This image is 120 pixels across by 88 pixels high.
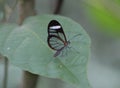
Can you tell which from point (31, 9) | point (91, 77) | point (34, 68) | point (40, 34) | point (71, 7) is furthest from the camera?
point (71, 7)

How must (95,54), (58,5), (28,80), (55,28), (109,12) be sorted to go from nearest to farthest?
(55,28) < (109,12) < (28,80) < (58,5) < (95,54)

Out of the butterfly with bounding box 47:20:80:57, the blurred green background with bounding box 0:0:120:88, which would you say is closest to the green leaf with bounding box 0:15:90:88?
the butterfly with bounding box 47:20:80:57

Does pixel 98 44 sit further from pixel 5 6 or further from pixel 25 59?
pixel 25 59

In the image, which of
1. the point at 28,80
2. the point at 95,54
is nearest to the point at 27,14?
the point at 28,80

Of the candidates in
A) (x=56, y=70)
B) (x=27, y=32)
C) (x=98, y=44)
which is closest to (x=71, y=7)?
(x=98, y=44)

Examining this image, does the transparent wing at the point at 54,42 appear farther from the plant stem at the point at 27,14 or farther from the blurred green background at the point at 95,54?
the blurred green background at the point at 95,54

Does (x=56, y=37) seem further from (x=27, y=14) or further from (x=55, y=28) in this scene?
(x=27, y=14)
